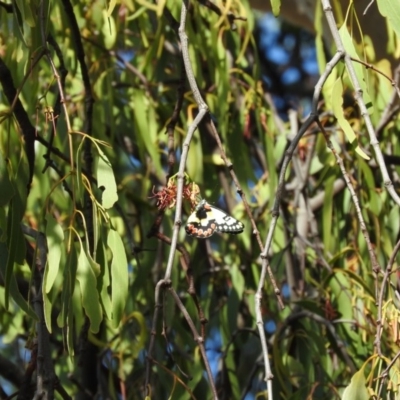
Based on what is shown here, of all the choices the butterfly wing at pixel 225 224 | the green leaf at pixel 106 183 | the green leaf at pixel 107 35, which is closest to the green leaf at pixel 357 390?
the butterfly wing at pixel 225 224

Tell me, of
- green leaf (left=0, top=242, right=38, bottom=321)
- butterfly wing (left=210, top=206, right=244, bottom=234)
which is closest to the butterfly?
butterfly wing (left=210, top=206, right=244, bottom=234)

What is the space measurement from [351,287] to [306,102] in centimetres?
187

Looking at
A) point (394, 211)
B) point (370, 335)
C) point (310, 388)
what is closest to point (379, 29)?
point (394, 211)

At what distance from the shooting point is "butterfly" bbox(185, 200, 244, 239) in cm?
106

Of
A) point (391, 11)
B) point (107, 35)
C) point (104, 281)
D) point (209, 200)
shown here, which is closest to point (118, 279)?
point (104, 281)

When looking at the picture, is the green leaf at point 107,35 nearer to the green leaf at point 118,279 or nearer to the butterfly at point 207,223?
the green leaf at point 118,279

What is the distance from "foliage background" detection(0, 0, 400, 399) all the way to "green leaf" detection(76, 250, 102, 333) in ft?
0.69

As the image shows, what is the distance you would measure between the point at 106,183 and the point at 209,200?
0.68m

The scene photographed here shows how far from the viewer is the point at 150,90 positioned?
6.82ft

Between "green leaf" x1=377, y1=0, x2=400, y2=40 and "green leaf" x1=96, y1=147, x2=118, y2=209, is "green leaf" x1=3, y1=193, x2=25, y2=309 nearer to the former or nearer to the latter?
"green leaf" x1=96, y1=147, x2=118, y2=209

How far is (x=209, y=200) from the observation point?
185 centimetres

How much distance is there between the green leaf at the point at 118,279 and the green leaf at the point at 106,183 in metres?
0.07

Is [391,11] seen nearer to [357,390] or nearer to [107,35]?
[357,390]

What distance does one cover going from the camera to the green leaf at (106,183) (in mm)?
1158
